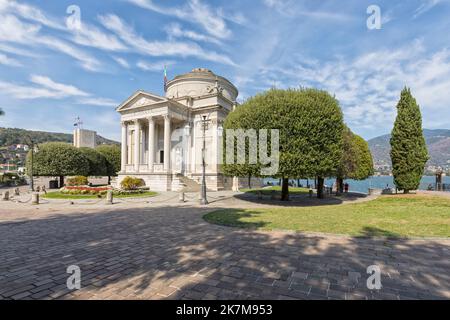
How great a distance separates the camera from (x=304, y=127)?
17.3m

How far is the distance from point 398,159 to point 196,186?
2386 centimetres

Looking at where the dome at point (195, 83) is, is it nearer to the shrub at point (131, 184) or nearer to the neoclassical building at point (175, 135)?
the neoclassical building at point (175, 135)

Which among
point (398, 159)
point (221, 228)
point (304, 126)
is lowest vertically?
point (221, 228)

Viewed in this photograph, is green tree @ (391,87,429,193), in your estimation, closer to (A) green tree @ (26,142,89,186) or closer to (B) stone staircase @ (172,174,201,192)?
(B) stone staircase @ (172,174,201,192)

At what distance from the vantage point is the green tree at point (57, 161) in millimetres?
39375

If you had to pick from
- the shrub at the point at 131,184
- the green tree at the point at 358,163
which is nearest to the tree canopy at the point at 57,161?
the shrub at the point at 131,184

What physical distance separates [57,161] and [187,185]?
24904 millimetres

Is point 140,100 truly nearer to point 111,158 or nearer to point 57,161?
point 57,161

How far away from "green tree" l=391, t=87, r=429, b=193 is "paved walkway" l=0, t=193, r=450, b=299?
19.3 m

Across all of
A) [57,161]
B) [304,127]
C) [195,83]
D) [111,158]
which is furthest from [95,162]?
[304,127]

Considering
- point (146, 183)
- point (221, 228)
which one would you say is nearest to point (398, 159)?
point (221, 228)
